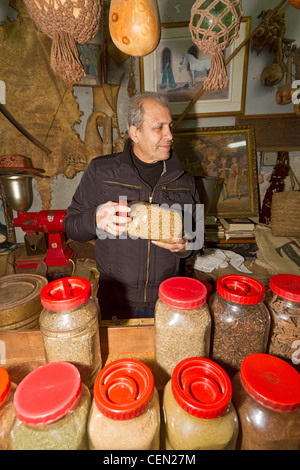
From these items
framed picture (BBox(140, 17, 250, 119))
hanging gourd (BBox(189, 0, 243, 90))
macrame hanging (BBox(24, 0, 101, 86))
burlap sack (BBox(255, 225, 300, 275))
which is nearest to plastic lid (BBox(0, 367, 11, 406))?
macrame hanging (BBox(24, 0, 101, 86))

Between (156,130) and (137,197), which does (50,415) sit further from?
(156,130)

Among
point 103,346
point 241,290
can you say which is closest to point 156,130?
point 241,290

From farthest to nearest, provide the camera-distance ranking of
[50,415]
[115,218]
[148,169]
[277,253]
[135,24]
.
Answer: [277,253], [148,169], [135,24], [115,218], [50,415]

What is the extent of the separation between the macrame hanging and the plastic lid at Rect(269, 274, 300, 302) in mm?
1198

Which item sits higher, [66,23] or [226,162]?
[66,23]

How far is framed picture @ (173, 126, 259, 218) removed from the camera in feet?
9.00

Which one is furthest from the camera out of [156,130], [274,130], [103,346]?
[274,130]

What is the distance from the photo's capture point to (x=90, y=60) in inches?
99.7

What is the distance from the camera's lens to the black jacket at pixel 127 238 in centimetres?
141

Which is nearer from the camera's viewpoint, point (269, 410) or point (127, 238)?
point (269, 410)

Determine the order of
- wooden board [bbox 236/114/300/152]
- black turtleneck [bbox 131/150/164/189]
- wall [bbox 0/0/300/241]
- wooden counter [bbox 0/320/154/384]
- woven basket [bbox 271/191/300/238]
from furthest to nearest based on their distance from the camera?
wooden board [bbox 236/114/300/152]
wall [bbox 0/0/300/241]
woven basket [bbox 271/191/300/238]
black turtleneck [bbox 131/150/164/189]
wooden counter [bbox 0/320/154/384]

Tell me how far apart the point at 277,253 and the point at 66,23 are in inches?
88.9

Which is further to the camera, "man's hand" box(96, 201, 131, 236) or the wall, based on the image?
the wall

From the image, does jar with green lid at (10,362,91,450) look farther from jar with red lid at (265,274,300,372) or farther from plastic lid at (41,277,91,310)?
jar with red lid at (265,274,300,372)
